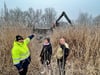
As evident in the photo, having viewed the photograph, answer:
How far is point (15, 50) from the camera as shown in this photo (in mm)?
9586

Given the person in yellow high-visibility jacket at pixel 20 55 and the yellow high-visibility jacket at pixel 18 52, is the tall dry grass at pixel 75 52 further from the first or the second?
the yellow high-visibility jacket at pixel 18 52

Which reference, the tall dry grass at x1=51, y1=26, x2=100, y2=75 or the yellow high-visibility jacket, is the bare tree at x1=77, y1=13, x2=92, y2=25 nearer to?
the tall dry grass at x1=51, y1=26, x2=100, y2=75

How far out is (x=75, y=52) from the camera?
13.6 m

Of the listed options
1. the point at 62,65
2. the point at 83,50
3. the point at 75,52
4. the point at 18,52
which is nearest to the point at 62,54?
the point at 62,65

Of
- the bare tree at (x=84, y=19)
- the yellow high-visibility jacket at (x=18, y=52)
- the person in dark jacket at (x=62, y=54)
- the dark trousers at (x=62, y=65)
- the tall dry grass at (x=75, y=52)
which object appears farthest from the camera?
the bare tree at (x=84, y=19)

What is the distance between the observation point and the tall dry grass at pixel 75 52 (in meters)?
11.2

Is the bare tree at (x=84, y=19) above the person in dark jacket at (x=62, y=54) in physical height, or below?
above

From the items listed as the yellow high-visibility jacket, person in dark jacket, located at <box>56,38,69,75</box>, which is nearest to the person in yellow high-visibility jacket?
the yellow high-visibility jacket

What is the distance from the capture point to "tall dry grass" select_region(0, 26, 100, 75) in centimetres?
1116

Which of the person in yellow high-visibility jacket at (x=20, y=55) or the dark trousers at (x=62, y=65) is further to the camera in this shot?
the dark trousers at (x=62, y=65)

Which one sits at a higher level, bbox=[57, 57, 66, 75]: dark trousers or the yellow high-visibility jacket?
the yellow high-visibility jacket

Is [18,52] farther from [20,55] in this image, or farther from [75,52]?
[75,52]

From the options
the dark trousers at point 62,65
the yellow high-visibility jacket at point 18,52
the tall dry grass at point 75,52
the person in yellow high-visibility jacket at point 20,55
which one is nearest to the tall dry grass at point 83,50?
the tall dry grass at point 75,52

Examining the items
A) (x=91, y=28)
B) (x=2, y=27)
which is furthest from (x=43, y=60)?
(x=91, y=28)
